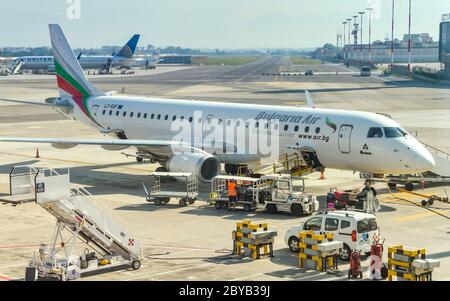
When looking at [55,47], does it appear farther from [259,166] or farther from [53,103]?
[259,166]

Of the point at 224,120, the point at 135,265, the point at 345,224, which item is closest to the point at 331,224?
the point at 345,224

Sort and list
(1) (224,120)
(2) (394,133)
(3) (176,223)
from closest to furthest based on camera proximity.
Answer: (3) (176,223), (2) (394,133), (1) (224,120)

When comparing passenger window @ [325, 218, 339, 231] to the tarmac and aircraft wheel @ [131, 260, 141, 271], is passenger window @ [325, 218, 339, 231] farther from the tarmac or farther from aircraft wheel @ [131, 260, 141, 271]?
aircraft wheel @ [131, 260, 141, 271]

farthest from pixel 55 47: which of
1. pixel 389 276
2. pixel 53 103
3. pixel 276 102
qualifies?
pixel 276 102

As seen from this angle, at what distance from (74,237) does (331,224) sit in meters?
9.48

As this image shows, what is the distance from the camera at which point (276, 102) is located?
107 meters

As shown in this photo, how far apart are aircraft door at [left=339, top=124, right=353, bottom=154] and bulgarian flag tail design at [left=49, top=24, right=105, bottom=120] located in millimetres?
21021

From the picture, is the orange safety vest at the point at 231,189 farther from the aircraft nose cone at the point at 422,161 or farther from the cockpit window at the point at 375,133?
the aircraft nose cone at the point at 422,161

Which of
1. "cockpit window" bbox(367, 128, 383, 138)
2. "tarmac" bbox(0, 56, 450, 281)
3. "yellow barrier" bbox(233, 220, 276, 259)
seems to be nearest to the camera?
"tarmac" bbox(0, 56, 450, 281)

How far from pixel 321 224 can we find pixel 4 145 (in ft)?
141

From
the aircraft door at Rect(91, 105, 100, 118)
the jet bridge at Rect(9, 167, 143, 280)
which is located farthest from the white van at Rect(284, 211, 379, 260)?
the aircraft door at Rect(91, 105, 100, 118)

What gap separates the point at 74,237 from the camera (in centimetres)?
2602

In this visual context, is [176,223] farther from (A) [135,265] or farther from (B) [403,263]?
(B) [403,263]

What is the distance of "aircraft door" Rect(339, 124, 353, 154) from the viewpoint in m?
40.3
